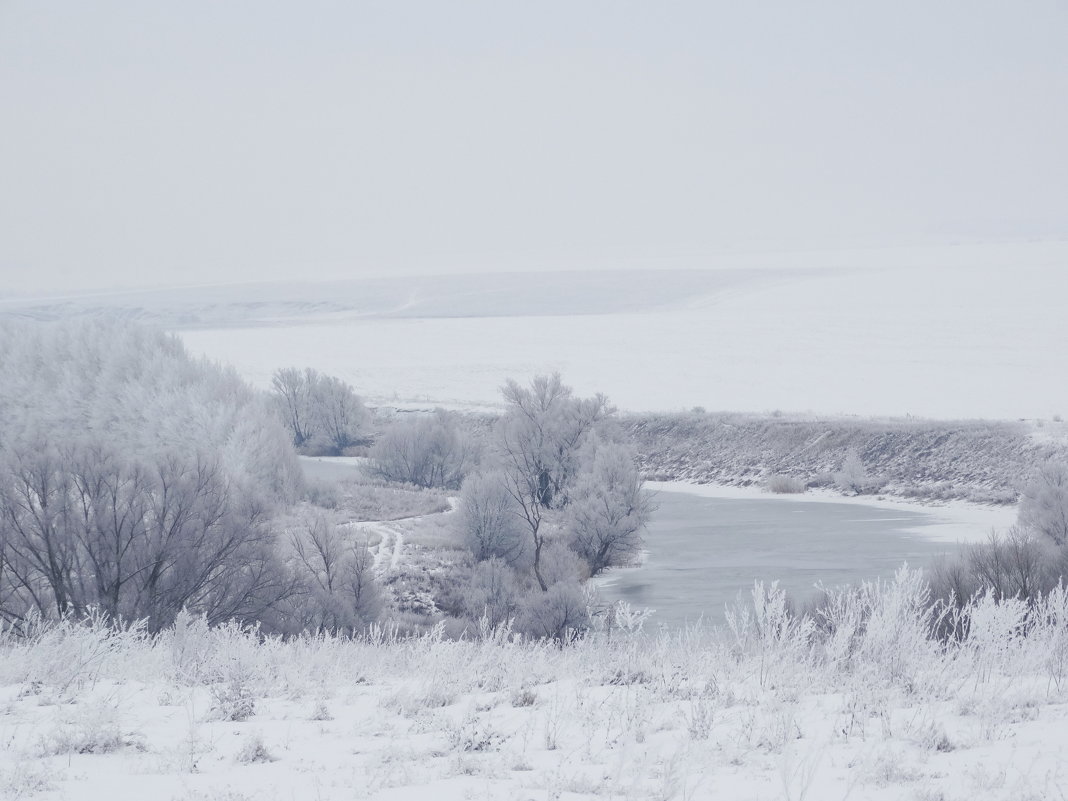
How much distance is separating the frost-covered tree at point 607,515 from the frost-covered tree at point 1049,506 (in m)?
9.87

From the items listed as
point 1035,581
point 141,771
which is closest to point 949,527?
point 1035,581

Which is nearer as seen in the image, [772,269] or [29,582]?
[29,582]

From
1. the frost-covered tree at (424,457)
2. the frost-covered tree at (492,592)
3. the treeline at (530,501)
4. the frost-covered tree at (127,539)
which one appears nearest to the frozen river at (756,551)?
the treeline at (530,501)

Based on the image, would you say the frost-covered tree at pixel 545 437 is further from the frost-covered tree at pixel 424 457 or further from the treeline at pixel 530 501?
the frost-covered tree at pixel 424 457

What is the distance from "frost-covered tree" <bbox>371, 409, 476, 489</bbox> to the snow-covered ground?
1057cm

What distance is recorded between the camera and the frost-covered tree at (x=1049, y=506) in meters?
21.3

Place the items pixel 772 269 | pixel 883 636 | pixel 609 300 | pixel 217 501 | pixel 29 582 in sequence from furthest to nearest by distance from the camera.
A: 1. pixel 772 269
2. pixel 609 300
3. pixel 217 501
4. pixel 29 582
5. pixel 883 636

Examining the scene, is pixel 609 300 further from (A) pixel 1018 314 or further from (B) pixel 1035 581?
(B) pixel 1035 581

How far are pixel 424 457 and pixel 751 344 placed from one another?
30447 mm

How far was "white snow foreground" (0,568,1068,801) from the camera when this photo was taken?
4352 millimetres

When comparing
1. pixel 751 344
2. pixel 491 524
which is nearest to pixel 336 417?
pixel 491 524

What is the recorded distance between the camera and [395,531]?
2977 centimetres

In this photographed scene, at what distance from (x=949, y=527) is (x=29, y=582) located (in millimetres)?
23608

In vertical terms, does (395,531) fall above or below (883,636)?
below
